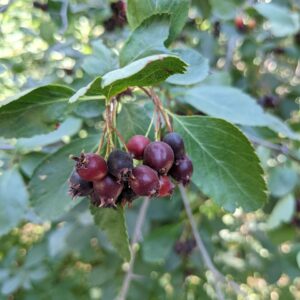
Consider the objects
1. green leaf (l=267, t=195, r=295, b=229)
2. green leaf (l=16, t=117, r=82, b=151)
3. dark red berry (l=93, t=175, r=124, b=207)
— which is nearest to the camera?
dark red berry (l=93, t=175, r=124, b=207)

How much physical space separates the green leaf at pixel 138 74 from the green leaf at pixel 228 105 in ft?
1.83

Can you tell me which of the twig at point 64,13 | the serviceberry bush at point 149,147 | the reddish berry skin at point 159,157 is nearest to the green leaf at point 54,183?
the serviceberry bush at point 149,147

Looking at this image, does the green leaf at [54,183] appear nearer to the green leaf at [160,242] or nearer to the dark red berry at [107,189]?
the dark red berry at [107,189]

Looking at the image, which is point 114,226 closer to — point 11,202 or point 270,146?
point 11,202

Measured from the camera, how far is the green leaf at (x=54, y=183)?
124 centimetres

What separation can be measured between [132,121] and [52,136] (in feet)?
1.45

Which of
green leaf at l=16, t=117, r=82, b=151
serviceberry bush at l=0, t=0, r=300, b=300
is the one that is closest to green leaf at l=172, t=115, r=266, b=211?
serviceberry bush at l=0, t=0, r=300, b=300

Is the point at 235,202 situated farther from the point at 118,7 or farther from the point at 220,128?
the point at 118,7

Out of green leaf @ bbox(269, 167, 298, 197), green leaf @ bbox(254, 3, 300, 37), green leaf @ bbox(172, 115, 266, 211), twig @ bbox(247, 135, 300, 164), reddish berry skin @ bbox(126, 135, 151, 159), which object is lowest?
green leaf @ bbox(269, 167, 298, 197)

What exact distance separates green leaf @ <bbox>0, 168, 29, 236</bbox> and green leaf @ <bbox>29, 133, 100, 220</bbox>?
0.33 metres

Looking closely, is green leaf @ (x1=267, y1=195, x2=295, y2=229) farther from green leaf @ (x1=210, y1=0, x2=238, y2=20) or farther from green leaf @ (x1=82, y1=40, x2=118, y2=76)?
green leaf @ (x1=82, y1=40, x2=118, y2=76)

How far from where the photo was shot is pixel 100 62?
1.20 meters

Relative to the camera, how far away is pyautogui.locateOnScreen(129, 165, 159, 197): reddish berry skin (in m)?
0.82

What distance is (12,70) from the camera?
2.24 m
